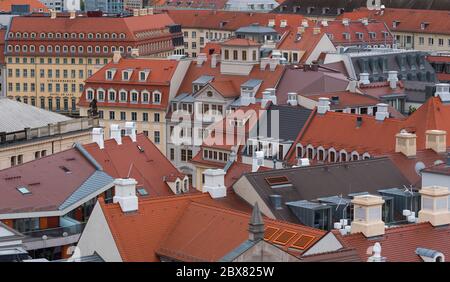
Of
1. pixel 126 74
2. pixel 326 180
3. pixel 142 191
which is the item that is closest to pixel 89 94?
pixel 126 74

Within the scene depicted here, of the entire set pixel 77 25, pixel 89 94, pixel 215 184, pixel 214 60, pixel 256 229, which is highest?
pixel 77 25

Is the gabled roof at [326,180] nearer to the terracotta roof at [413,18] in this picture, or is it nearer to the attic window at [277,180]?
the attic window at [277,180]

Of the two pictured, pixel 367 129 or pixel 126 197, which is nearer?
pixel 126 197

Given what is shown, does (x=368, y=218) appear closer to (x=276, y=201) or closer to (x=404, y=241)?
(x=404, y=241)

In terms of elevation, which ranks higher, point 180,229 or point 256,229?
point 256,229

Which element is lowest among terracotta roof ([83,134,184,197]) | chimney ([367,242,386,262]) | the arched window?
the arched window

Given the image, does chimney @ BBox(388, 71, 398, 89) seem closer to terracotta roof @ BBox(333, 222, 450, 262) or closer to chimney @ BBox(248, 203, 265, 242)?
terracotta roof @ BBox(333, 222, 450, 262)

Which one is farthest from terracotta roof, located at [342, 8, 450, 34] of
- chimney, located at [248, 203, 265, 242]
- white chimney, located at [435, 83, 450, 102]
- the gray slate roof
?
chimney, located at [248, 203, 265, 242]
